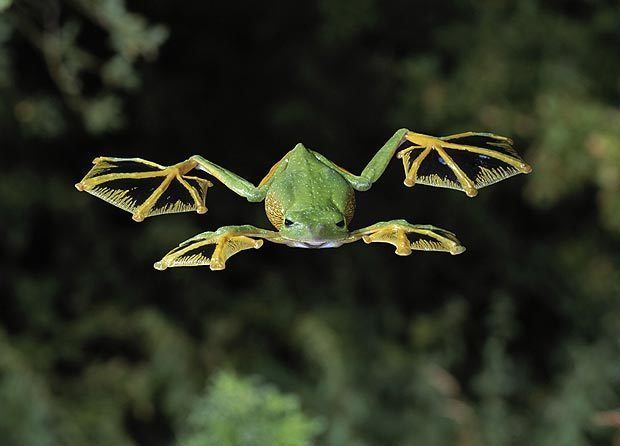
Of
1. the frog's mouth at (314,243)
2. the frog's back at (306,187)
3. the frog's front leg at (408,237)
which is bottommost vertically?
the frog's mouth at (314,243)

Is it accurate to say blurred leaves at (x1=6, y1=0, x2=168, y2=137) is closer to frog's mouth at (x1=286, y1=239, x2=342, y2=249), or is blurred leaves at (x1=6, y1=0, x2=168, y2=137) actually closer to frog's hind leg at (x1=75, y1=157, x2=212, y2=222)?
frog's hind leg at (x1=75, y1=157, x2=212, y2=222)

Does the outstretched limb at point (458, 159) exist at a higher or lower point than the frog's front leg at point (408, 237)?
higher

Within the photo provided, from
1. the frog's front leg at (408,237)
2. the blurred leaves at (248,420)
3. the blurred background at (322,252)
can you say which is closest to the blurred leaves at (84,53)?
the blurred background at (322,252)

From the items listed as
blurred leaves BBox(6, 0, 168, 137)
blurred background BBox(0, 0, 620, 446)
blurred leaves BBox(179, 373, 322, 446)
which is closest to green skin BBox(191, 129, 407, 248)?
blurred leaves BBox(179, 373, 322, 446)

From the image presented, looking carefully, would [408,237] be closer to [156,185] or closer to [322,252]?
[156,185]

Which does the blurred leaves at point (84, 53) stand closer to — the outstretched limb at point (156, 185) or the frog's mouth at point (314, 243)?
the outstretched limb at point (156, 185)

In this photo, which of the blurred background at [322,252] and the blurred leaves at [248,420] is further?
the blurred background at [322,252]
